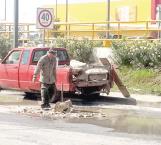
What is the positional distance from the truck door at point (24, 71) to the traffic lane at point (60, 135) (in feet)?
16.1

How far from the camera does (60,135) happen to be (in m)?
11.0

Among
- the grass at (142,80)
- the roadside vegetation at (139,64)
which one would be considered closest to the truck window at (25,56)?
the grass at (142,80)

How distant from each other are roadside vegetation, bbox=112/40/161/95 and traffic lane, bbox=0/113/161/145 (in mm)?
7321

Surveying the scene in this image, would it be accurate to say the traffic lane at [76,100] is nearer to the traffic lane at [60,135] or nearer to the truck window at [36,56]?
the truck window at [36,56]

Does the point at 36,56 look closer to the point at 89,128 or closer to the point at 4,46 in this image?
the point at 89,128

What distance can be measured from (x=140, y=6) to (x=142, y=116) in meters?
57.5

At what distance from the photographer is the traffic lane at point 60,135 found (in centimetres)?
1020

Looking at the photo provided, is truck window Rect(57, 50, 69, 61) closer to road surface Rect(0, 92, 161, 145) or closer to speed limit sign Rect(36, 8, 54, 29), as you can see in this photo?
speed limit sign Rect(36, 8, 54, 29)

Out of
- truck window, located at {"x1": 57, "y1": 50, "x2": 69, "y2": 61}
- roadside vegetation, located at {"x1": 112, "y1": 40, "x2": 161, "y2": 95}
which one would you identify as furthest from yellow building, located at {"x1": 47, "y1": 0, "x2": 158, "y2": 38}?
truck window, located at {"x1": 57, "y1": 50, "x2": 69, "y2": 61}

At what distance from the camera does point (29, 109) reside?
50.4ft

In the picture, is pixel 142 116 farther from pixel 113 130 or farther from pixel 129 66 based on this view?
pixel 129 66

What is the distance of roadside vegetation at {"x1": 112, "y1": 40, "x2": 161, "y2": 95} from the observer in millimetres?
20344

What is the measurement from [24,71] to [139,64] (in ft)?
18.4

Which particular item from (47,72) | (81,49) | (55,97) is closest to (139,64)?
(81,49)
